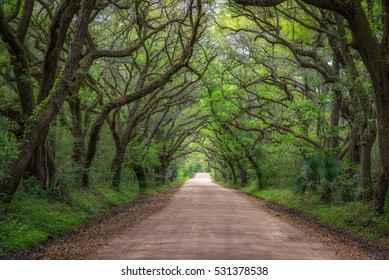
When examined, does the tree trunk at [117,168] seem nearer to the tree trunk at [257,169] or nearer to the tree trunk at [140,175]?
the tree trunk at [140,175]

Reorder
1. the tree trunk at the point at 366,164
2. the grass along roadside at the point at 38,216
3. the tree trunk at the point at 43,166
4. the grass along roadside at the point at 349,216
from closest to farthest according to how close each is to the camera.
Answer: the grass along roadside at the point at 38,216 < the grass along roadside at the point at 349,216 < the tree trunk at the point at 43,166 < the tree trunk at the point at 366,164

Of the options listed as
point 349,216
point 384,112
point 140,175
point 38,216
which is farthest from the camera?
point 140,175

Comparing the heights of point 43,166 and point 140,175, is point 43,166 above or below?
above

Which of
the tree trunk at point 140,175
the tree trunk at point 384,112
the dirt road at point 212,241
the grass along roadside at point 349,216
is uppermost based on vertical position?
the tree trunk at point 384,112

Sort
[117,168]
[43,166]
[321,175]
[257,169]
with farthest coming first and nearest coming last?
[257,169] → [117,168] → [321,175] → [43,166]

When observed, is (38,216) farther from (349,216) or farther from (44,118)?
(349,216)

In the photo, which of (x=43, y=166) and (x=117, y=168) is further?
(x=117, y=168)

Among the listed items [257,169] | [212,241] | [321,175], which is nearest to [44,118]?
[212,241]

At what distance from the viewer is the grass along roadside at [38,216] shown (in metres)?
9.21

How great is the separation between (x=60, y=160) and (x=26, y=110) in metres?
9.20

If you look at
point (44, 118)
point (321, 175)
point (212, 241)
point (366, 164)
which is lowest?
point (212, 241)

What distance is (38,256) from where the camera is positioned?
26.5ft

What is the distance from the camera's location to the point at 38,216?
1127cm

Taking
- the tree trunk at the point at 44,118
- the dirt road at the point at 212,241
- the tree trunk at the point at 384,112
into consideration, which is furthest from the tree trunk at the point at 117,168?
the tree trunk at the point at 384,112
